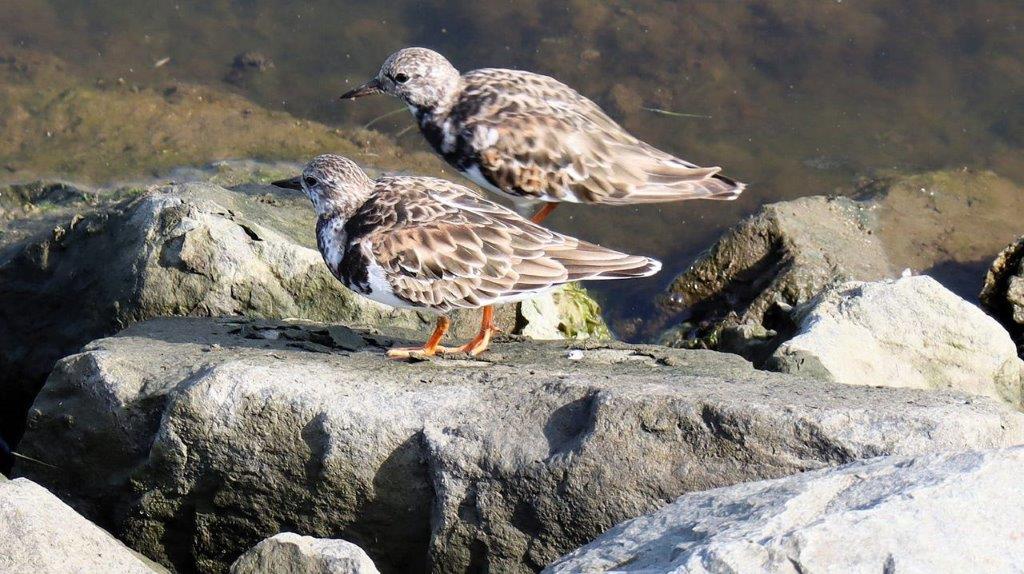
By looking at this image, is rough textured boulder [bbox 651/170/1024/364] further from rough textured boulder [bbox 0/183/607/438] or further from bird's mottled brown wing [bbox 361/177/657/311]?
rough textured boulder [bbox 0/183/607/438]

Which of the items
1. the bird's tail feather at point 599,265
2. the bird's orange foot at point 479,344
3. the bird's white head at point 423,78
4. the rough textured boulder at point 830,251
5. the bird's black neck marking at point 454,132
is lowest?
the rough textured boulder at point 830,251

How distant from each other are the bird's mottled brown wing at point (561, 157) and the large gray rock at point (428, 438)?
165 cm

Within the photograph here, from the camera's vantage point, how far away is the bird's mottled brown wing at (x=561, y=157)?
20.4 ft

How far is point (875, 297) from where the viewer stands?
5680 millimetres

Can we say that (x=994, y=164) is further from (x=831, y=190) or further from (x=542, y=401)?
(x=542, y=401)

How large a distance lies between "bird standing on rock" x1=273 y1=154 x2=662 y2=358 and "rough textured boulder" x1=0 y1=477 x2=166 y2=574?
64.4 inches

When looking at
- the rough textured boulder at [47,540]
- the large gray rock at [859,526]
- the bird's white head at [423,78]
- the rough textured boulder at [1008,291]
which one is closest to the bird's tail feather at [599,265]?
the bird's white head at [423,78]

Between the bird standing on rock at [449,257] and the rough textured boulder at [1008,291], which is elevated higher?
the bird standing on rock at [449,257]

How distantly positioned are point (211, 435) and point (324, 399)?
46 cm

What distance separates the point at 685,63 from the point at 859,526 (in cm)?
830

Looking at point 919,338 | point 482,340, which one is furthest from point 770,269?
point 482,340

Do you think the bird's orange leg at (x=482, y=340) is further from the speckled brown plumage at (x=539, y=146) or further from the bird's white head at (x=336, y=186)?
the speckled brown plumage at (x=539, y=146)

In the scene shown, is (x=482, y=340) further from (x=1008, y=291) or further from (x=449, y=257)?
(x=1008, y=291)

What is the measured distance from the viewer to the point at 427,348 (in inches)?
196
